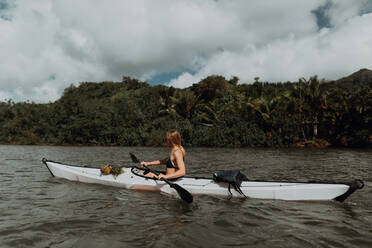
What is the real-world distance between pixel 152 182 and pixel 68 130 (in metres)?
36.7

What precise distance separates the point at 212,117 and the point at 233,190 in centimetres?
2754

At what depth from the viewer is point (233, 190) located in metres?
5.86

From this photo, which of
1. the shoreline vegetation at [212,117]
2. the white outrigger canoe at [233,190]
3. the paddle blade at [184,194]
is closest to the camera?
the white outrigger canoe at [233,190]

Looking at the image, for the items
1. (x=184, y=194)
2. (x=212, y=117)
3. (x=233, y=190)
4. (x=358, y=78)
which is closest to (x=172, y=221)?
(x=184, y=194)

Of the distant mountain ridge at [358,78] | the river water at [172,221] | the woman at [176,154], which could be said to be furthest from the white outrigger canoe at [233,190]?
the distant mountain ridge at [358,78]

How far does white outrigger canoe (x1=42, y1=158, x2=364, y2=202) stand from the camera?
5145mm

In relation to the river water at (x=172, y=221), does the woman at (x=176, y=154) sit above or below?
above

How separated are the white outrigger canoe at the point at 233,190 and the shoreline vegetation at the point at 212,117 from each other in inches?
894

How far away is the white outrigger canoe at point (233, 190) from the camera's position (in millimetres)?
5145

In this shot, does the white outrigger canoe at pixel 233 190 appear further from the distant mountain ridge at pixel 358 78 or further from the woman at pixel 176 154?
the distant mountain ridge at pixel 358 78

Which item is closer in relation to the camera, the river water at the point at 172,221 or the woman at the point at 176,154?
the river water at the point at 172,221

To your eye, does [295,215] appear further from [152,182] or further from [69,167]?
[69,167]

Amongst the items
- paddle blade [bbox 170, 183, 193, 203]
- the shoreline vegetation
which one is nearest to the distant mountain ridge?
the shoreline vegetation

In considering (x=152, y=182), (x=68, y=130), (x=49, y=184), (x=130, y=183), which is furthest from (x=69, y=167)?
(x=68, y=130)
